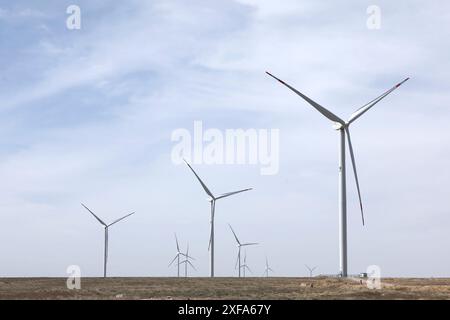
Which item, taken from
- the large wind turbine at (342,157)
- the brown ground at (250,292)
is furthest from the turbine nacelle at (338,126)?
the brown ground at (250,292)

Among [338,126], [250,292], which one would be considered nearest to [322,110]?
[338,126]

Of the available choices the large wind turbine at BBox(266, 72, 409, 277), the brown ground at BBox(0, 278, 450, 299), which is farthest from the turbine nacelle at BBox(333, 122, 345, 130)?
the brown ground at BBox(0, 278, 450, 299)

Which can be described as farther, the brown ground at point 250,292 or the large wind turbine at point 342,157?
the large wind turbine at point 342,157

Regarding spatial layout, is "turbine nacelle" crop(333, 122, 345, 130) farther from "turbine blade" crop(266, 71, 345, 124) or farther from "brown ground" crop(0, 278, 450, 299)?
"brown ground" crop(0, 278, 450, 299)

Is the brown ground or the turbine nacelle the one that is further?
the turbine nacelle

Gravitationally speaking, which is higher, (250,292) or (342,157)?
(342,157)

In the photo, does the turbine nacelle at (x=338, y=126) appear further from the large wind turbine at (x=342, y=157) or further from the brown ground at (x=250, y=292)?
the brown ground at (x=250, y=292)

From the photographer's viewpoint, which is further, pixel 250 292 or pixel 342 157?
pixel 342 157

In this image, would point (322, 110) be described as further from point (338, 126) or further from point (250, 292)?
point (250, 292)

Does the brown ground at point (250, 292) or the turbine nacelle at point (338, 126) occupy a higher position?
the turbine nacelle at point (338, 126)

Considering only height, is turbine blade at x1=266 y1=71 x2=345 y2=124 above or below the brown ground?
above
